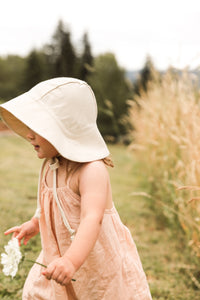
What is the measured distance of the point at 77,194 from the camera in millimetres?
1697

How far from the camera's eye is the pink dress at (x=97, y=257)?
1.73 meters

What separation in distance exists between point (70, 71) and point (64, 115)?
29625 millimetres

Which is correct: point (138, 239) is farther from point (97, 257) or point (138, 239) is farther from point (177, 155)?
point (97, 257)

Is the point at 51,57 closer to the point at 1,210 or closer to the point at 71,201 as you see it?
the point at 1,210

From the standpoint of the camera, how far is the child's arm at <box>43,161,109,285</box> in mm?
1378

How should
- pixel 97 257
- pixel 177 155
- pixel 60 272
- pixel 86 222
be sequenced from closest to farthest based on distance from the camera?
pixel 60 272 → pixel 86 222 → pixel 97 257 → pixel 177 155


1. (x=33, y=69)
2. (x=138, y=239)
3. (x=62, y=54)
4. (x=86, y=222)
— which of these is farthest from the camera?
(x=62, y=54)

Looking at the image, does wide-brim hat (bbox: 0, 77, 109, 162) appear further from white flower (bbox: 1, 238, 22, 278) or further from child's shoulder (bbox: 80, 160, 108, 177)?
white flower (bbox: 1, 238, 22, 278)

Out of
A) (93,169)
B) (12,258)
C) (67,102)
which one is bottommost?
(12,258)

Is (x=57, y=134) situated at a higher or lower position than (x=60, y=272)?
higher

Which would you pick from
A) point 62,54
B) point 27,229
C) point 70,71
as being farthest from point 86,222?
point 62,54

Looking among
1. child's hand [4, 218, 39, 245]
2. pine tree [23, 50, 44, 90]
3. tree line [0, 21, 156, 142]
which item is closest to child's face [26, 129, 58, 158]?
child's hand [4, 218, 39, 245]

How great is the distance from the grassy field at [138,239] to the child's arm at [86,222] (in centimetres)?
125

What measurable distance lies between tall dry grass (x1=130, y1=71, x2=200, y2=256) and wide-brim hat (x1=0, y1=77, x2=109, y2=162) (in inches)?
45.2
